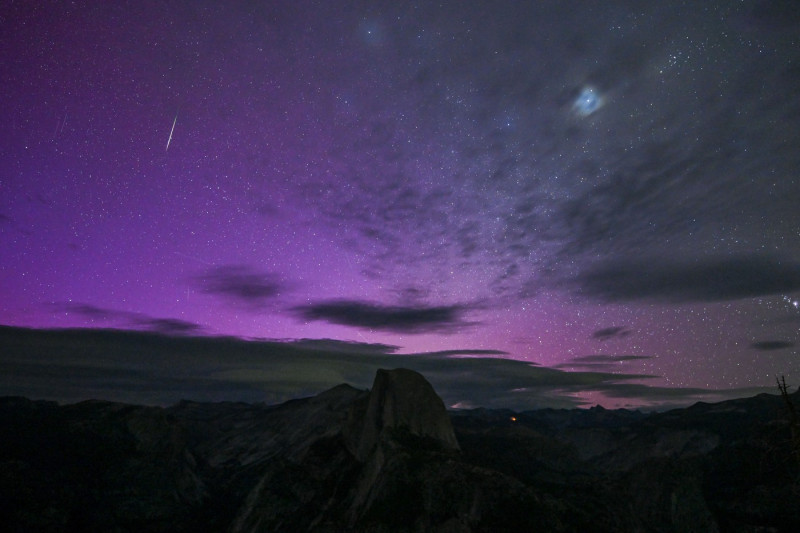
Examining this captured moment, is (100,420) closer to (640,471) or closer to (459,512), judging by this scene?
(459,512)

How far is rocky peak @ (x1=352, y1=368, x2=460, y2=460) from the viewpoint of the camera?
102 meters

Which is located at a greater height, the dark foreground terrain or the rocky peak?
the rocky peak

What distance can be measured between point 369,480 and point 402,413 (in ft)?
70.3

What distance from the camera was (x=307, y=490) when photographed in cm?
10256

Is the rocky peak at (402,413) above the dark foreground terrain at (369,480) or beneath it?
above

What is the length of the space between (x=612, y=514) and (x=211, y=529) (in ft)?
348

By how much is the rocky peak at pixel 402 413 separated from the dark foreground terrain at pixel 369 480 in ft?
1.14

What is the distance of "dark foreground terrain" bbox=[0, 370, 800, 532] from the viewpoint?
73438mm

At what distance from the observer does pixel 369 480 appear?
84.3m

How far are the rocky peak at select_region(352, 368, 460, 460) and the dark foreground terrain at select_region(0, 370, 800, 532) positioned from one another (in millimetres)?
346

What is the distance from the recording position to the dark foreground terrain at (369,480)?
73.4 metres

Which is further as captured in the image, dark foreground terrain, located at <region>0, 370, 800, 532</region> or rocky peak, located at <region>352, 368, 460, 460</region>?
rocky peak, located at <region>352, 368, 460, 460</region>

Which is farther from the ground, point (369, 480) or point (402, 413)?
point (402, 413)

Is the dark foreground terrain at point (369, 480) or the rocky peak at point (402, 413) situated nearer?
the dark foreground terrain at point (369, 480)
